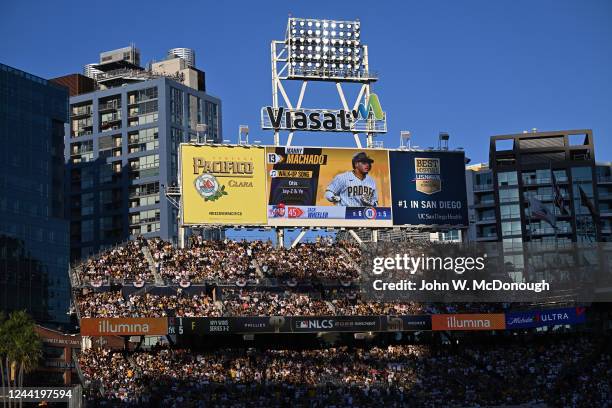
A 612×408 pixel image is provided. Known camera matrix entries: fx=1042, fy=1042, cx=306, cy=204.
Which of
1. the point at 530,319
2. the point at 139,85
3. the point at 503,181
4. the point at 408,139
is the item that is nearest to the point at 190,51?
the point at 139,85

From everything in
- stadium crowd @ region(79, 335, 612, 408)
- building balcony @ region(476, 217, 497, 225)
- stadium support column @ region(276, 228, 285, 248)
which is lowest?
stadium crowd @ region(79, 335, 612, 408)

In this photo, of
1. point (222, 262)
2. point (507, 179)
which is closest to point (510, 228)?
point (507, 179)

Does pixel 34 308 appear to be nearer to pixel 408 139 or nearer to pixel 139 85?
pixel 139 85

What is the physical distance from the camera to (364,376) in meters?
74.7

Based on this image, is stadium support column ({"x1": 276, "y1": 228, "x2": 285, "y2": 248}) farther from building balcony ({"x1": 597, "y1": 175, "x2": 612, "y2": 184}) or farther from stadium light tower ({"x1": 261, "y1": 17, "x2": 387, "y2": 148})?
building balcony ({"x1": 597, "y1": 175, "x2": 612, "y2": 184})

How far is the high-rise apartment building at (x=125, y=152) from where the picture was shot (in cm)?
13862

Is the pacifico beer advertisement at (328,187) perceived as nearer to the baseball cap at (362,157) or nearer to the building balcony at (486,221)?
the baseball cap at (362,157)

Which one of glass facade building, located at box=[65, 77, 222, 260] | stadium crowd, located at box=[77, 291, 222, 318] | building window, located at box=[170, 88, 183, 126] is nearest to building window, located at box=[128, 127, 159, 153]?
glass facade building, located at box=[65, 77, 222, 260]

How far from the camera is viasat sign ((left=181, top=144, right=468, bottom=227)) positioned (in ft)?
262

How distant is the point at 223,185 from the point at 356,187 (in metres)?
10.8

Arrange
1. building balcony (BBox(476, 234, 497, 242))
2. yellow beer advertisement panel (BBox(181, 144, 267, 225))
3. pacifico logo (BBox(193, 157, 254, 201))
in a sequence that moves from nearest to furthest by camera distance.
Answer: yellow beer advertisement panel (BBox(181, 144, 267, 225)) → pacifico logo (BBox(193, 157, 254, 201)) → building balcony (BBox(476, 234, 497, 242))

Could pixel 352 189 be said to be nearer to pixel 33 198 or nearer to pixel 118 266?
pixel 118 266

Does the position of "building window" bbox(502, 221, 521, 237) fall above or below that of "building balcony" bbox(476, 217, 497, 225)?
below

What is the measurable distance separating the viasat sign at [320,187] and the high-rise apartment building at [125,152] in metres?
55.8
